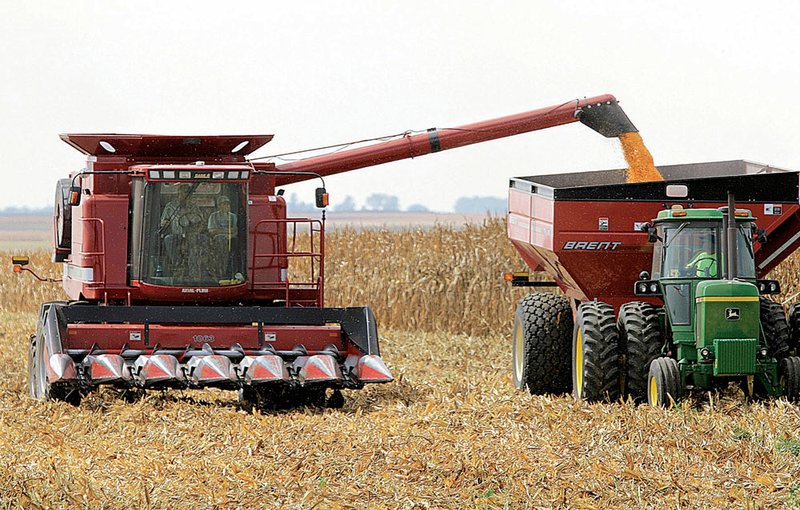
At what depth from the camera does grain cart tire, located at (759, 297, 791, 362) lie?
393 inches

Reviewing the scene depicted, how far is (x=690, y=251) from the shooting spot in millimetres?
10328

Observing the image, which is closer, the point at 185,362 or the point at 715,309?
the point at 715,309

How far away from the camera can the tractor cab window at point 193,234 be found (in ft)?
38.9

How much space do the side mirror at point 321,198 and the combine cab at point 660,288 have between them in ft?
6.58

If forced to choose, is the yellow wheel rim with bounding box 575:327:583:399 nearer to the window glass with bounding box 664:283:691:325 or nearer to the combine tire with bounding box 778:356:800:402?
the window glass with bounding box 664:283:691:325

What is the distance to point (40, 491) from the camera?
6.89 m

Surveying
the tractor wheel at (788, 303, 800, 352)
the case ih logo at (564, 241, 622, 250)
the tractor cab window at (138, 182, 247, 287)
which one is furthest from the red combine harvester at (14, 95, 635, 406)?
the tractor wheel at (788, 303, 800, 352)

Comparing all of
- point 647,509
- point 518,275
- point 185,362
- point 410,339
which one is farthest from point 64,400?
point 410,339

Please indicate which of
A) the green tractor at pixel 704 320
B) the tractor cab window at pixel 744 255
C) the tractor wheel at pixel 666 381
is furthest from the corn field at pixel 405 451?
the tractor cab window at pixel 744 255

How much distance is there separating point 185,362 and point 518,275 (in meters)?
3.80

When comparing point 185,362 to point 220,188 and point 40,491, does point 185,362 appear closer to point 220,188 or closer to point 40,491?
point 220,188

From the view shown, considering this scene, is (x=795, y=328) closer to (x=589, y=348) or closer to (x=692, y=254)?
(x=692, y=254)

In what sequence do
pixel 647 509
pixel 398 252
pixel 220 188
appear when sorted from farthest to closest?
pixel 398 252, pixel 220 188, pixel 647 509

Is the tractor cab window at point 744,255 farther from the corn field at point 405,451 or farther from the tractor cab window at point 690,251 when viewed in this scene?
the corn field at point 405,451
